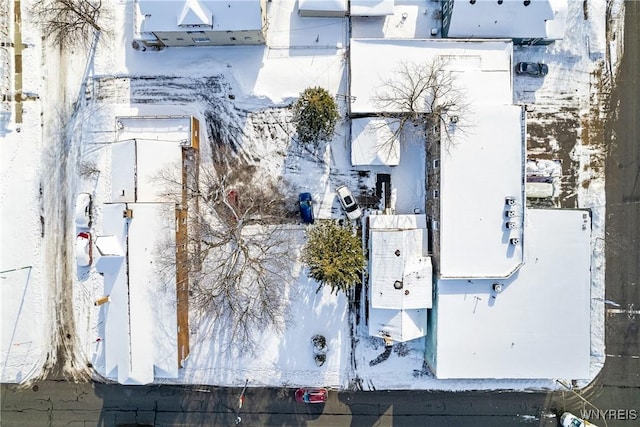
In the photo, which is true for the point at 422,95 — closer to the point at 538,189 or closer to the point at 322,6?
the point at 322,6

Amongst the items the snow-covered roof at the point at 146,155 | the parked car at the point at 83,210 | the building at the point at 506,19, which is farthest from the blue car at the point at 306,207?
the parked car at the point at 83,210

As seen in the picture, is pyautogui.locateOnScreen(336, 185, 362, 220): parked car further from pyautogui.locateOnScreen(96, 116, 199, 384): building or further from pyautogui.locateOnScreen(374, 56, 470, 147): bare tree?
pyautogui.locateOnScreen(96, 116, 199, 384): building

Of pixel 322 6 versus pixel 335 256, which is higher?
pixel 322 6

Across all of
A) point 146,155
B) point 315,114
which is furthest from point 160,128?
point 315,114

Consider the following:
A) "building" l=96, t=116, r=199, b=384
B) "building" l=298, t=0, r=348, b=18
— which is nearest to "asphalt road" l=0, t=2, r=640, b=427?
"building" l=96, t=116, r=199, b=384

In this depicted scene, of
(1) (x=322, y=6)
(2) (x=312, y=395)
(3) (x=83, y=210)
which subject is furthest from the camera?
(2) (x=312, y=395)

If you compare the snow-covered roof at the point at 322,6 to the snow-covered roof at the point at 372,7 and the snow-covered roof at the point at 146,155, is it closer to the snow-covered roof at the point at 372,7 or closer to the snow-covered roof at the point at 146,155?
the snow-covered roof at the point at 372,7
